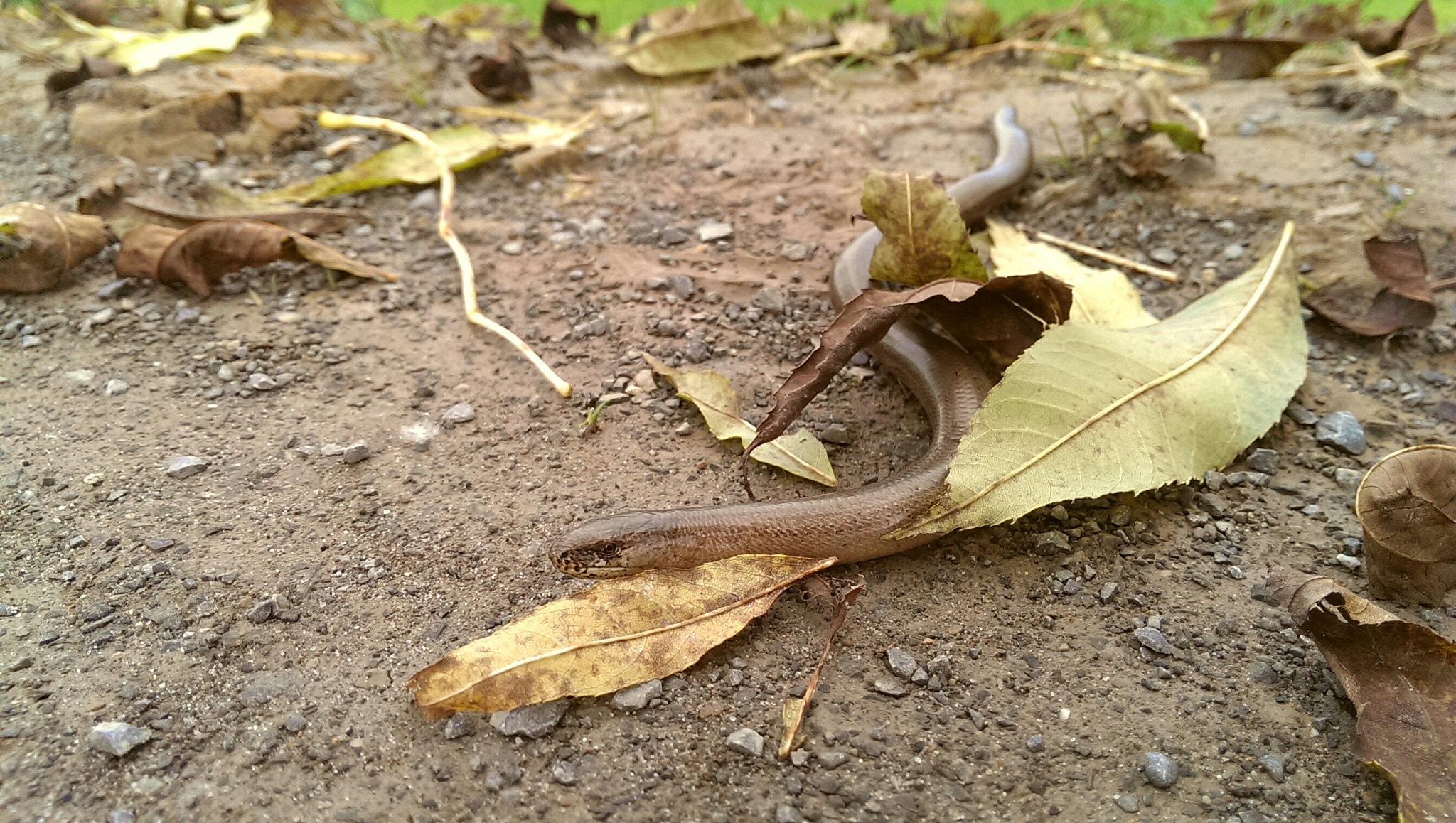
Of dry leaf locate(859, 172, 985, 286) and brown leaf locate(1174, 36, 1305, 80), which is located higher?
brown leaf locate(1174, 36, 1305, 80)

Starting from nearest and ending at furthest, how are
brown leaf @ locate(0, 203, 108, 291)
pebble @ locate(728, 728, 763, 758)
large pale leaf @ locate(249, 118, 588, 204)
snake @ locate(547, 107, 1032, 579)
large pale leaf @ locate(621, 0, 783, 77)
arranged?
pebble @ locate(728, 728, 763, 758) < snake @ locate(547, 107, 1032, 579) < brown leaf @ locate(0, 203, 108, 291) < large pale leaf @ locate(249, 118, 588, 204) < large pale leaf @ locate(621, 0, 783, 77)

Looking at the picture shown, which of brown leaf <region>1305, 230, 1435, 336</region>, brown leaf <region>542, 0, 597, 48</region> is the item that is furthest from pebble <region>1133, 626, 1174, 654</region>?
brown leaf <region>542, 0, 597, 48</region>

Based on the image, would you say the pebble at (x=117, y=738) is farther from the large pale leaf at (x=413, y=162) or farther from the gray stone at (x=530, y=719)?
the large pale leaf at (x=413, y=162)

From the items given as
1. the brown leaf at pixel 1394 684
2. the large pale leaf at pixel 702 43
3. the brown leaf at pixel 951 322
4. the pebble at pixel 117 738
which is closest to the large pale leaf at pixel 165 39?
the large pale leaf at pixel 702 43

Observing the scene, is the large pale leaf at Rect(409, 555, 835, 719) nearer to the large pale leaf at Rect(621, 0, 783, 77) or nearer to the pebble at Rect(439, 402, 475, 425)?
the pebble at Rect(439, 402, 475, 425)

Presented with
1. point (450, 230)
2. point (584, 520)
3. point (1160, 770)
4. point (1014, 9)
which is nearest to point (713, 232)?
point (450, 230)

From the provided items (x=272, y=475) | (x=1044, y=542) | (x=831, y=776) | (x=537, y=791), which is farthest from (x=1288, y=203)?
(x=272, y=475)
